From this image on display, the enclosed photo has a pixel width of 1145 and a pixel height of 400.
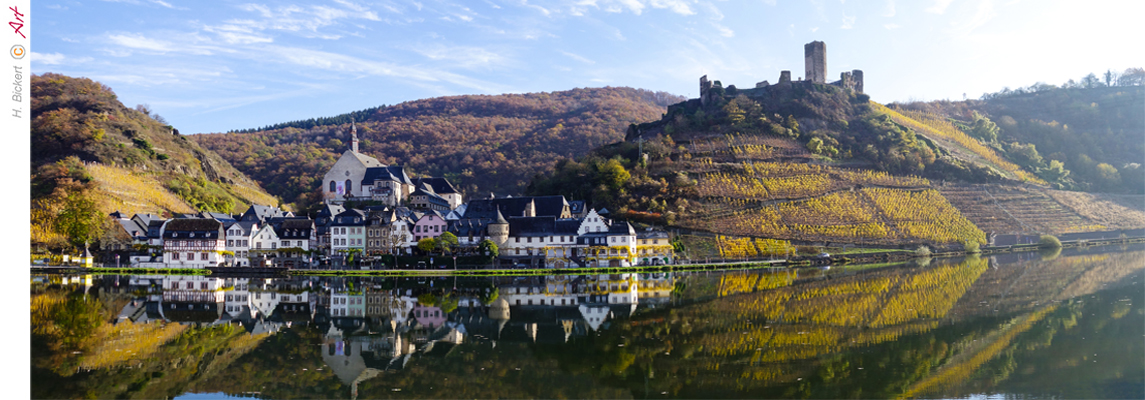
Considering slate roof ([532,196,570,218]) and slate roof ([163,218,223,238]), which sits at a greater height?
slate roof ([532,196,570,218])

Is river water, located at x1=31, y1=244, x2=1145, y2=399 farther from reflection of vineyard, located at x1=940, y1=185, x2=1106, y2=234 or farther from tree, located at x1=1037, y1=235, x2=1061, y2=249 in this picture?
reflection of vineyard, located at x1=940, y1=185, x2=1106, y2=234

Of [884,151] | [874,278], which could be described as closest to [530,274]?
[874,278]

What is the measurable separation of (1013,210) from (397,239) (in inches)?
2396

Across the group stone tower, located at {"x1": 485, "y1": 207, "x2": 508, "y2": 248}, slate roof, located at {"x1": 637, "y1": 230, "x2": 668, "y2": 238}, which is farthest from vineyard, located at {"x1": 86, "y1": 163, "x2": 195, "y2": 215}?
slate roof, located at {"x1": 637, "y1": 230, "x2": 668, "y2": 238}

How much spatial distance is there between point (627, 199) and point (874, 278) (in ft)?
90.7

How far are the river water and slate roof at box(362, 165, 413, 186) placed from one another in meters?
40.3

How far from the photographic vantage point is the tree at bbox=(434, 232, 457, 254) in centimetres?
5234

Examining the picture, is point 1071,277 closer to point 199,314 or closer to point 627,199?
point 627,199

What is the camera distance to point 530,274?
156ft

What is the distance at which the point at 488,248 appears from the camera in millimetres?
51438

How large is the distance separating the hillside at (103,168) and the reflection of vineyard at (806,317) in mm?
54298

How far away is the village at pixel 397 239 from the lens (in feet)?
173

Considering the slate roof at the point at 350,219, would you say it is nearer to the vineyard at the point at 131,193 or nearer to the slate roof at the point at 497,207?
the slate roof at the point at 497,207

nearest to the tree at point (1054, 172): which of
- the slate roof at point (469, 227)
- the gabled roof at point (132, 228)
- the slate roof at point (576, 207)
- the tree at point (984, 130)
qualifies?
the tree at point (984, 130)
